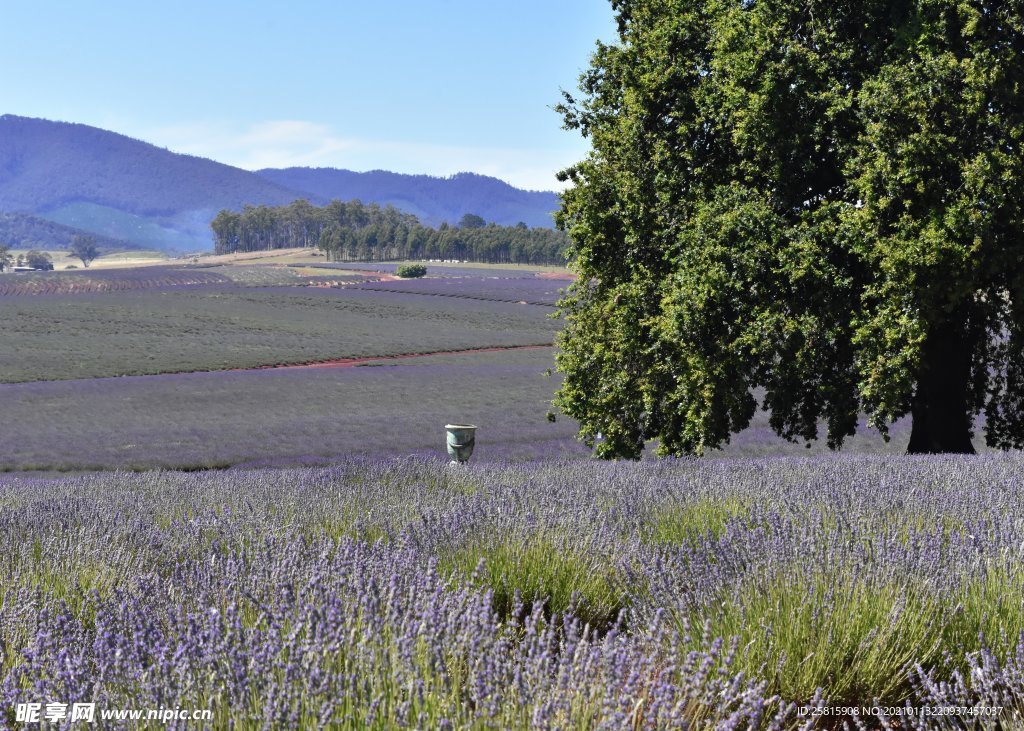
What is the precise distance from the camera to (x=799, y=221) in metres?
15.3

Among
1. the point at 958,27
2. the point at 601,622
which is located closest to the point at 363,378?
the point at 958,27

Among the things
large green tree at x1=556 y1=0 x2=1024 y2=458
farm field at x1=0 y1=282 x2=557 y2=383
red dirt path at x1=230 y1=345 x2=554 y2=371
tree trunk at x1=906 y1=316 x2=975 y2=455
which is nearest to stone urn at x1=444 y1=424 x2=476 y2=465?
large green tree at x1=556 y1=0 x2=1024 y2=458

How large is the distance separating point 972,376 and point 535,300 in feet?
190

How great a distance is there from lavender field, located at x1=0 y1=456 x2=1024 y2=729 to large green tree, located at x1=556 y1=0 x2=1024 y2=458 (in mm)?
6409

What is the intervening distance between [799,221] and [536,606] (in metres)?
12.9

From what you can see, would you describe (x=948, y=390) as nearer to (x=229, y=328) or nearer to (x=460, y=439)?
(x=460, y=439)

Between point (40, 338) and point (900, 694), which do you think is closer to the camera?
point (900, 694)

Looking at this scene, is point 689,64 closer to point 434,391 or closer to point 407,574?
point 407,574

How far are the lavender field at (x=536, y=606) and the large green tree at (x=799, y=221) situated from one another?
6.41 meters

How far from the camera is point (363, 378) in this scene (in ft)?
116

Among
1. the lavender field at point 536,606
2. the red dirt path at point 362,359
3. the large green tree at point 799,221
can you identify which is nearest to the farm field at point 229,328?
the red dirt path at point 362,359

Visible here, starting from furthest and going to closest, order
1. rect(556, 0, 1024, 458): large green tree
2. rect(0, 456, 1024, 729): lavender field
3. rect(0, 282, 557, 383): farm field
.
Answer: rect(0, 282, 557, 383): farm field, rect(556, 0, 1024, 458): large green tree, rect(0, 456, 1024, 729): lavender field

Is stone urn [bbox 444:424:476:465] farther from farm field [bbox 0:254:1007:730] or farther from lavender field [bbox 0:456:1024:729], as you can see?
lavender field [bbox 0:456:1024:729]

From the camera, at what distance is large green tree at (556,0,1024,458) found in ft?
43.2
